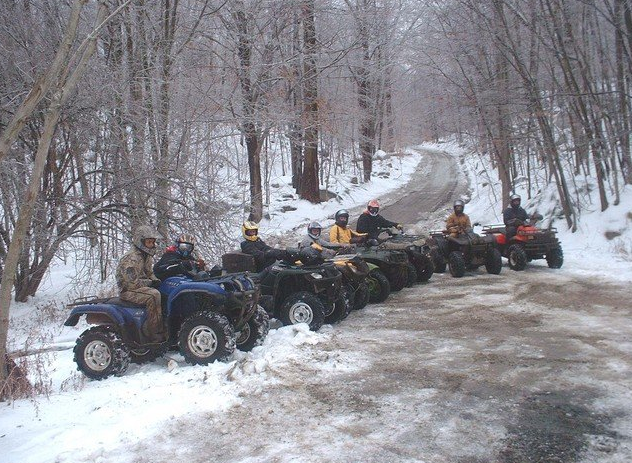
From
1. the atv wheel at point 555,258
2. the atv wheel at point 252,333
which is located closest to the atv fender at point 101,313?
the atv wheel at point 252,333

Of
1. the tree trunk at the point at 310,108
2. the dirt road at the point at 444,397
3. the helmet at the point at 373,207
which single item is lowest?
the dirt road at the point at 444,397

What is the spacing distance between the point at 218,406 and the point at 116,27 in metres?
9.89

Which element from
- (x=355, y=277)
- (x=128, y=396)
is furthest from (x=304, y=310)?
(x=128, y=396)

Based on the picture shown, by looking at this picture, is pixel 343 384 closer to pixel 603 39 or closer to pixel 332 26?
pixel 603 39

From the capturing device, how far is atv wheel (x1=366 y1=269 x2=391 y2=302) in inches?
403

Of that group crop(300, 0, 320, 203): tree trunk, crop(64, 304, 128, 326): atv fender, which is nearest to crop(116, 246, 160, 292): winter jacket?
crop(64, 304, 128, 326): atv fender

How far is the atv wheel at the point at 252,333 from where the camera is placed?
7.33 m

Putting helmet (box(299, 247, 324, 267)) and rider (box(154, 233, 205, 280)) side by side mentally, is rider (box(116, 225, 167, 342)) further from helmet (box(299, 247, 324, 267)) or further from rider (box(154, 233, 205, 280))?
helmet (box(299, 247, 324, 267))

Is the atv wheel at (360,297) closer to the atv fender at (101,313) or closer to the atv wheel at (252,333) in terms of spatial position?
the atv wheel at (252,333)

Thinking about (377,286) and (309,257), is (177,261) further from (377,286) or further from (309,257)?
(377,286)

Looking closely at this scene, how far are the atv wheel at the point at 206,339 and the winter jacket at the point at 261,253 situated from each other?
93.7 inches

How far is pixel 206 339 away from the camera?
259 inches

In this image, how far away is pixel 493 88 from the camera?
691 inches

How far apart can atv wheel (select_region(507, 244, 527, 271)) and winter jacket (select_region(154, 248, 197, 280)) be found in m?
8.02
